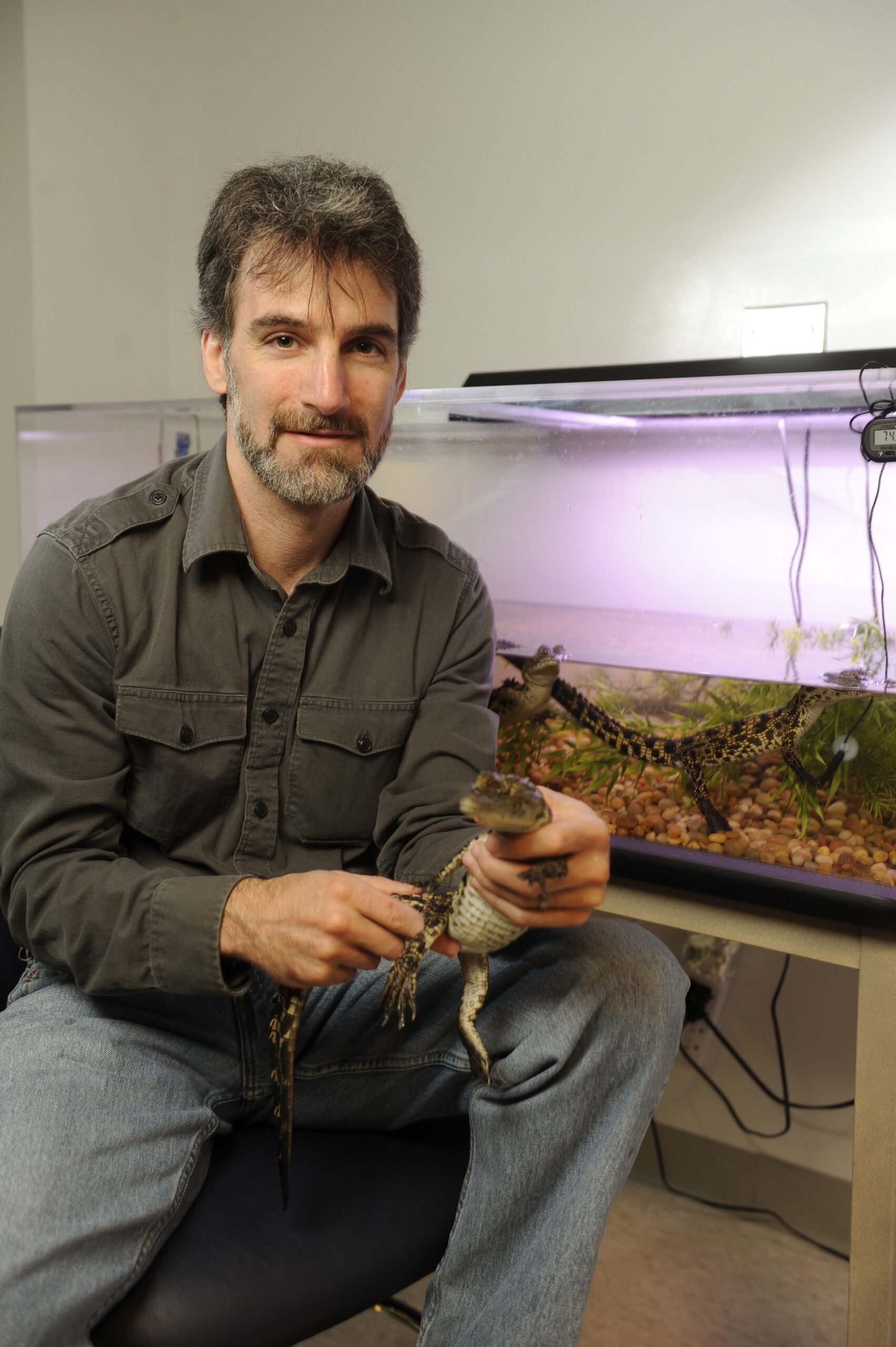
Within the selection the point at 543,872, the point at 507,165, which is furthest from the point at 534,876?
the point at 507,165

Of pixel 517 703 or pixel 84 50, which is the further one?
pixel 84 50

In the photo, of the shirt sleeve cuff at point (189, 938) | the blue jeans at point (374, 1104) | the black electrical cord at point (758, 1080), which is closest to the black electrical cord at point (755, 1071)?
the black electrical cord at point (758, 1080)

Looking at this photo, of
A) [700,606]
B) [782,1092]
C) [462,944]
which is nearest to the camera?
[462,944]

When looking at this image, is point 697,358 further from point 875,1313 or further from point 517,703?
point 875,1313

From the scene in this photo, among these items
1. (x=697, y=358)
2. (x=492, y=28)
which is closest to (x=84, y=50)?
(x=492, y=28)

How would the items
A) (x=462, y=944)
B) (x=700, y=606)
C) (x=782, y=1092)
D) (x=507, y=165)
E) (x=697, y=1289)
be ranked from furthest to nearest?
(x=507, y=165) < (x=782, y=1092) < (x=697, y=1289) < (x=700, y=606) < (x=462, y=944)

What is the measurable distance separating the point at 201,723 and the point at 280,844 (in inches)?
7.4

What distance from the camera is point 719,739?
1499 millimetres

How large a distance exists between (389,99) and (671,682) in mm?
1678

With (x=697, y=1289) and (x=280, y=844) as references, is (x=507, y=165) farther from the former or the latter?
(x=697, y=1289)

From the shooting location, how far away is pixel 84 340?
2812 mm

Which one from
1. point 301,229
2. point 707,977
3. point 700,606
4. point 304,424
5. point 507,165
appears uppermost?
point 507,165

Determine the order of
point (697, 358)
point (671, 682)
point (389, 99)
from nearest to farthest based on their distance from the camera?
point (671, 682)
point (697, 358)
point (389, 99)

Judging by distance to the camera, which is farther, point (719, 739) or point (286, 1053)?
point (719, 739)
